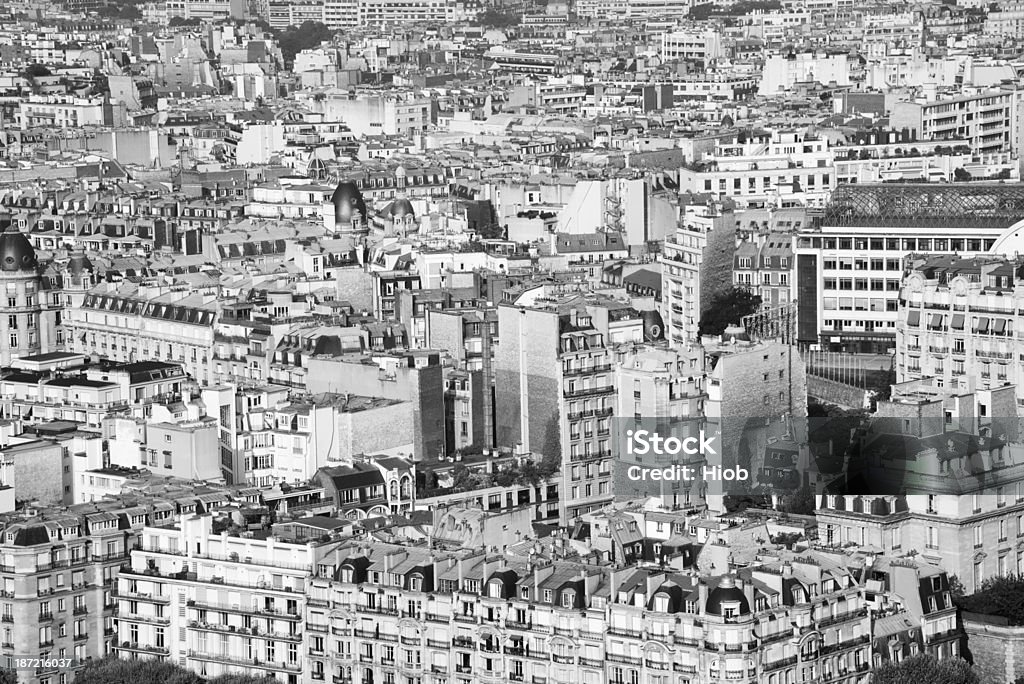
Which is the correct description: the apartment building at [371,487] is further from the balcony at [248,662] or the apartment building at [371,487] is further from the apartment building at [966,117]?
the apartment building at [966,117]

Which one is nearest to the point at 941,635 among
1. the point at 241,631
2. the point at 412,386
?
the point at 241,631

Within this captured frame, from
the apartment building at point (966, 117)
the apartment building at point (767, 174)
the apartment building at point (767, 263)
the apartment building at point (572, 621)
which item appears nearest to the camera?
the apartment building at point (572, 621)

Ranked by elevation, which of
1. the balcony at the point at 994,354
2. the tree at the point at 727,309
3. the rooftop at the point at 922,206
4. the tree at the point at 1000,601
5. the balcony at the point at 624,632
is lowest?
the tree at the point at 1000,601

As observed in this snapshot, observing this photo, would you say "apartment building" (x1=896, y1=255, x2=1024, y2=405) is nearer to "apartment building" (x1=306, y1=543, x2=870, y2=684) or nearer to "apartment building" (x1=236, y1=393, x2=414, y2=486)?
"apartment building" (x1=236, y1=393, x2=414, y2=486)

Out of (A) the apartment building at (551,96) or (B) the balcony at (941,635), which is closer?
(B) the balcony at (941,635)

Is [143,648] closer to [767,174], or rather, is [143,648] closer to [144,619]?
[144,619]

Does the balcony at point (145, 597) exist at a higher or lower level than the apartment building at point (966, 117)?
lower

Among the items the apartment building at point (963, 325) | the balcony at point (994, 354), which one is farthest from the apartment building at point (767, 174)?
the balcony at point (994, 354)

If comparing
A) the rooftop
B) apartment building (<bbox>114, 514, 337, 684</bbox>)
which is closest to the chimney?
apartment building (<bbox>114, 514, 337, 684</bbox>)
